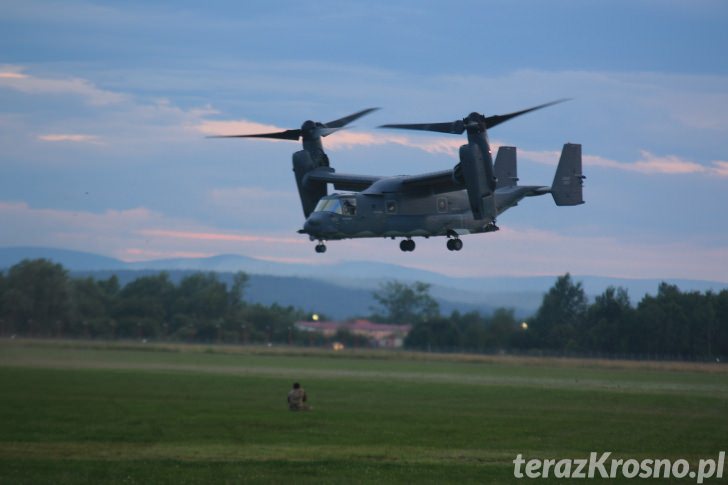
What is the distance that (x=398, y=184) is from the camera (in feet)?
136

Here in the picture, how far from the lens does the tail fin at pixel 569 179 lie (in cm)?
4653

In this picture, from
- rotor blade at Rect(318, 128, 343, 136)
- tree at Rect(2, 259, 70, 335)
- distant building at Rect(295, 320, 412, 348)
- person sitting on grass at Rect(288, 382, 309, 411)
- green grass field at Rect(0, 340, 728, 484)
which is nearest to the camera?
green grass field at Rect(0, 340, 728, 484)

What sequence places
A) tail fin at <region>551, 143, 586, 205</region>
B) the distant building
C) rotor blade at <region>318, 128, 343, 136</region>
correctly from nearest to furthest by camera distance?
rotor blade at <region>318, 128, 343, 136</region> < tail fin at <region>551, 143, 586, 205</region> < the distant building

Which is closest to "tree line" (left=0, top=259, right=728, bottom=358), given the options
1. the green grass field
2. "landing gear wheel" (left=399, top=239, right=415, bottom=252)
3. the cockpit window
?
the green grass field

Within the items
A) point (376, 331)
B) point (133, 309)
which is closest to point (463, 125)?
point (133, 309)

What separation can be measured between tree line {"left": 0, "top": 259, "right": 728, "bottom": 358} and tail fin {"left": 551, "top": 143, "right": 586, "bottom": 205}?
1395 inches

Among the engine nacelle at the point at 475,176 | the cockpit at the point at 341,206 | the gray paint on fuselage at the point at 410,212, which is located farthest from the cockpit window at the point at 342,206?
the engine nacelle at the point at 475,176

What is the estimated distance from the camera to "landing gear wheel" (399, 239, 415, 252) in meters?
41.2

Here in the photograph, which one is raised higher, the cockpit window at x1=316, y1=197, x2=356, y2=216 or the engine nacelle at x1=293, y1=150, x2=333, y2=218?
the engine nacelle at x1=293, y1=150, x2=333, y2=218

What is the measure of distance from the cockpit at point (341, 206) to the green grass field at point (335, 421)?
342 inches

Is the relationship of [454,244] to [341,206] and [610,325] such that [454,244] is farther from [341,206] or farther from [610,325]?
[610,325]

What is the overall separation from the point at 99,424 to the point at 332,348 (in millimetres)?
88995

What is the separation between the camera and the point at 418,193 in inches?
1620

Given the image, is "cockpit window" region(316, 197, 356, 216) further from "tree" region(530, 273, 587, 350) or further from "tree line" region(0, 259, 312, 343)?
"tree line" region(0, 259, 312, 343)
